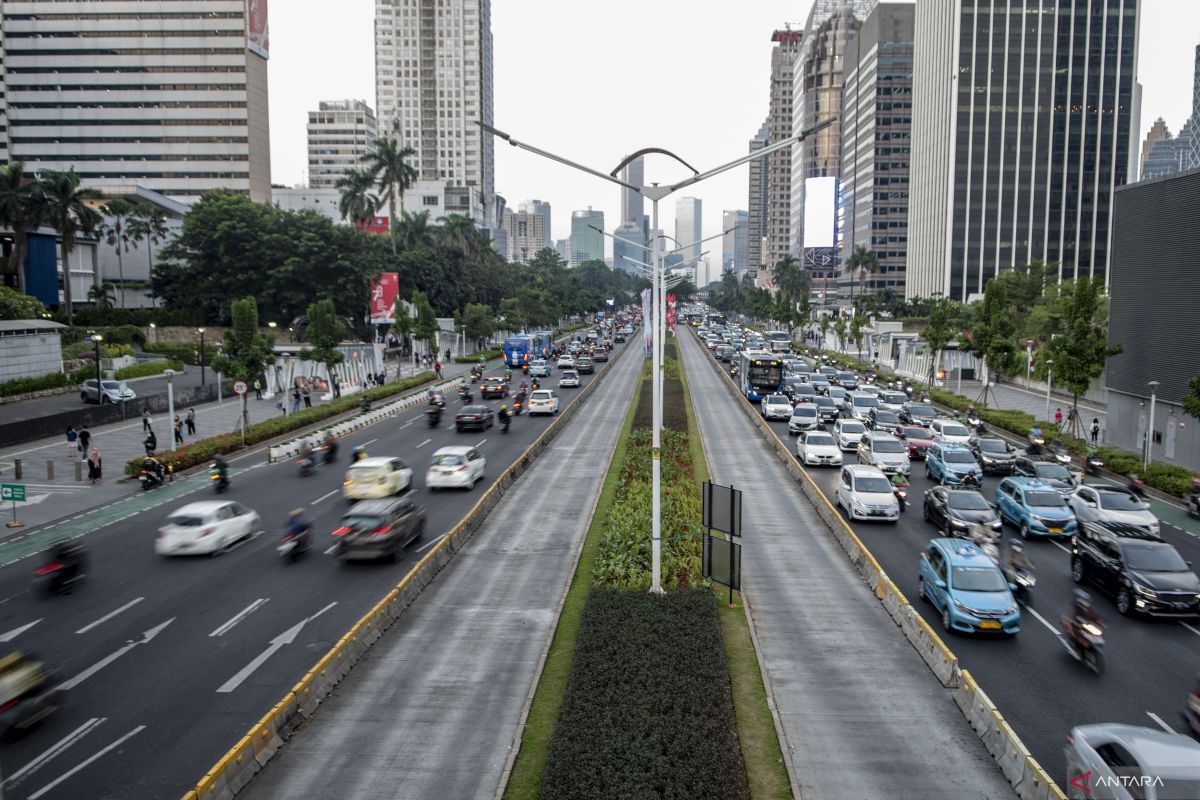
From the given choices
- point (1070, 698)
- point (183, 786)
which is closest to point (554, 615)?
point (183, 786)

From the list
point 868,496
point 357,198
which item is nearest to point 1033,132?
point 357,198

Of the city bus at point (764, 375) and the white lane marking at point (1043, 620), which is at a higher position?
the city bus at point (764, 375)

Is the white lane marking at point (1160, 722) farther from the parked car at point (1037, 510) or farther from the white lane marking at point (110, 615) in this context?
the white lane marking at point (110, 615)

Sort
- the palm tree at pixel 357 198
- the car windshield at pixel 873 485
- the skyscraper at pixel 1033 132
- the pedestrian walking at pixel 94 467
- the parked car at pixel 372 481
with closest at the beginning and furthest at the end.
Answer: the car windshield at pixel 873 485
the parked car at pixel 372 481
the pedestrian walking at pixel 94 467
the palm tree at pixel 357 198
the skyscraper at pixel 1033 132

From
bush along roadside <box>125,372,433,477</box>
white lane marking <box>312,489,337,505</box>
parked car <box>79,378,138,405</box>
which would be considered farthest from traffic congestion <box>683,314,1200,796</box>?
parked car <box>79,378,138,405</box>

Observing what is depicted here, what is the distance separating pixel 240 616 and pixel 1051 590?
20.2m

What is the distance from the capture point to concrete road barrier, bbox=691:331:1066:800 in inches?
490

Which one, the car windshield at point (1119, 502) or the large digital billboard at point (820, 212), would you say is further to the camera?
the large digital billboard at point (820, 212)

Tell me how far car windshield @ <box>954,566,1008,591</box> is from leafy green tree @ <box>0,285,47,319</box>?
6720 centimetres

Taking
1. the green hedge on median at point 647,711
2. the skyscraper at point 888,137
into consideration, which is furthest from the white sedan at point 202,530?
the skyscraper at point 888,137

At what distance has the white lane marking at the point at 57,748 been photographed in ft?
44.2

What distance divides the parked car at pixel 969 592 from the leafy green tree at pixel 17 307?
218 feet

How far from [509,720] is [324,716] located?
328cm

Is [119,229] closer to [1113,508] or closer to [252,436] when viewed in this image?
[252,436]
